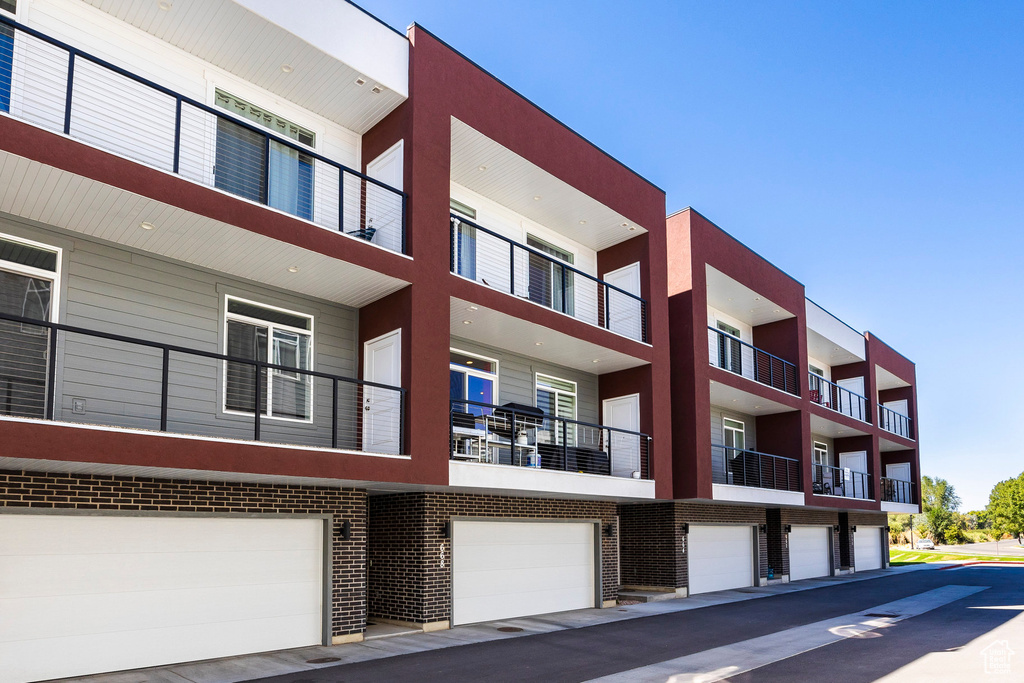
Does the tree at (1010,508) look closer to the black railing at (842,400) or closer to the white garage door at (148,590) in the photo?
the black railing at (842,400)

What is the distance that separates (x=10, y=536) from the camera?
360 inches

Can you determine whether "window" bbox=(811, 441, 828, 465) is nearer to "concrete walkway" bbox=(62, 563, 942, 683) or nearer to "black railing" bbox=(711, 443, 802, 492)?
"black railing" bbox=(711, 443, 802, 492)

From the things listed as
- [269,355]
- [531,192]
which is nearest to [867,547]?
[531,192]

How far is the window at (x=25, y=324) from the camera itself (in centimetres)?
912

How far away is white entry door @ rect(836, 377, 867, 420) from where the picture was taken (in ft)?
105

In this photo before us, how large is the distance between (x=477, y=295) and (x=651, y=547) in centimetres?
1061

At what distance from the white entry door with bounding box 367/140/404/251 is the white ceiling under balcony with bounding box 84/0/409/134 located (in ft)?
2.75

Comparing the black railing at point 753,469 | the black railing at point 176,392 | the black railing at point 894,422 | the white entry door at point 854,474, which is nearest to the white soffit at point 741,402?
the black railing at point 753,469

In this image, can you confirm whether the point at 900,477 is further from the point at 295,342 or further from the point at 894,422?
the point at 295,342

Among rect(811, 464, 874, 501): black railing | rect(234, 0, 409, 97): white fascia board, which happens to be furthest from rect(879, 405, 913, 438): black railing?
rect(234, 0, 409, 97): white fascia board

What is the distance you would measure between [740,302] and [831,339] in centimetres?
712

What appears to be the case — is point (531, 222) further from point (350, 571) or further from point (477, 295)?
point (350, 571)

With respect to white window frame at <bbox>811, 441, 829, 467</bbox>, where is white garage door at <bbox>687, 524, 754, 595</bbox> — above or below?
below

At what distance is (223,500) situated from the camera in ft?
36.2
